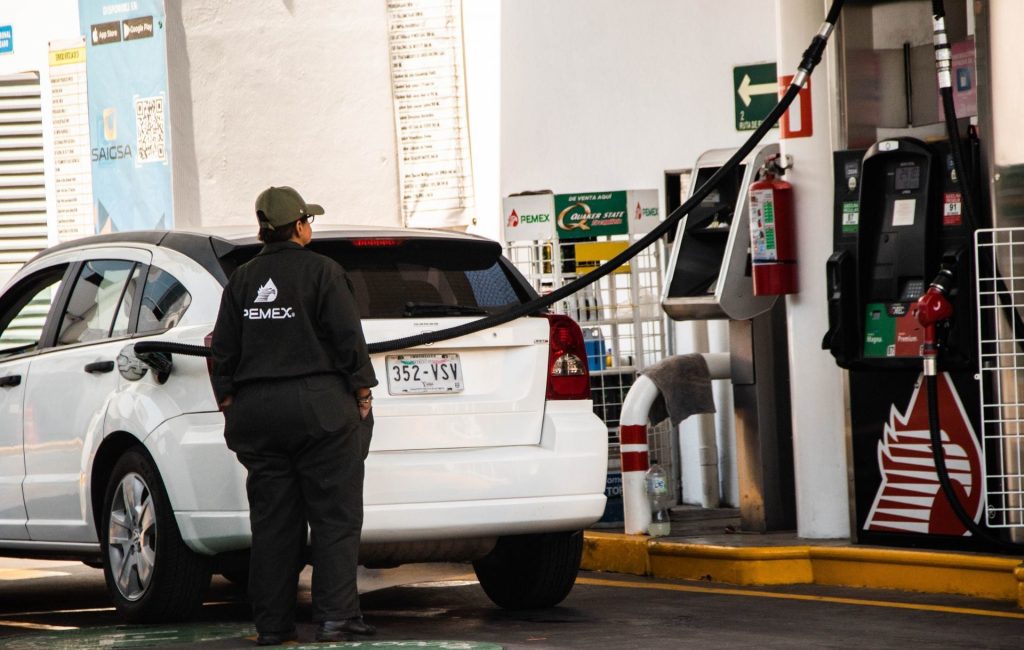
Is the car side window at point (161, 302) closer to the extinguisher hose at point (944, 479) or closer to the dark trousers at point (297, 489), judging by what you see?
the dark trousers at point (297, 489)

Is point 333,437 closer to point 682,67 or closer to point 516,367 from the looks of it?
point 516,367

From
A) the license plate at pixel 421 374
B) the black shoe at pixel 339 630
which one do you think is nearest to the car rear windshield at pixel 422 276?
the license plate at pixel 421 374

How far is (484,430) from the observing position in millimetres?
6625

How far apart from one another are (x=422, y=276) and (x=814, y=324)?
2.50m

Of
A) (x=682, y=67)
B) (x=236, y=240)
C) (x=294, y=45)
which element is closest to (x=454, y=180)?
(x=294, y=45)

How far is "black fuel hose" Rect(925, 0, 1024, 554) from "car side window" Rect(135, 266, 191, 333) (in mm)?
3239

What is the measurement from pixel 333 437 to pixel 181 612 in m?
1.19

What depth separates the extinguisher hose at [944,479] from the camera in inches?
286

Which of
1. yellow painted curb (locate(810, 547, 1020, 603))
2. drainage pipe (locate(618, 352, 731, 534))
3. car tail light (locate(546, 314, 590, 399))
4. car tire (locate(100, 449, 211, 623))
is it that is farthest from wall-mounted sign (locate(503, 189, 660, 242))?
car tire (locate(100, 449, 211, 623))

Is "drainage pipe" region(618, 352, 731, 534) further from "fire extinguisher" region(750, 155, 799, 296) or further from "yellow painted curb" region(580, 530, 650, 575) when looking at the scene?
"fire extinguisher" region(750, 155, 799, 296)

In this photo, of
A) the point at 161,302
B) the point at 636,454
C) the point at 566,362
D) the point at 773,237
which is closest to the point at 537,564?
the point at 566,362

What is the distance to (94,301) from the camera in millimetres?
7523

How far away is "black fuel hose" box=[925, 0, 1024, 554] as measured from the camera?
7.24 metres

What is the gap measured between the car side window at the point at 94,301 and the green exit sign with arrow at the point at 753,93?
4766 millimetres
